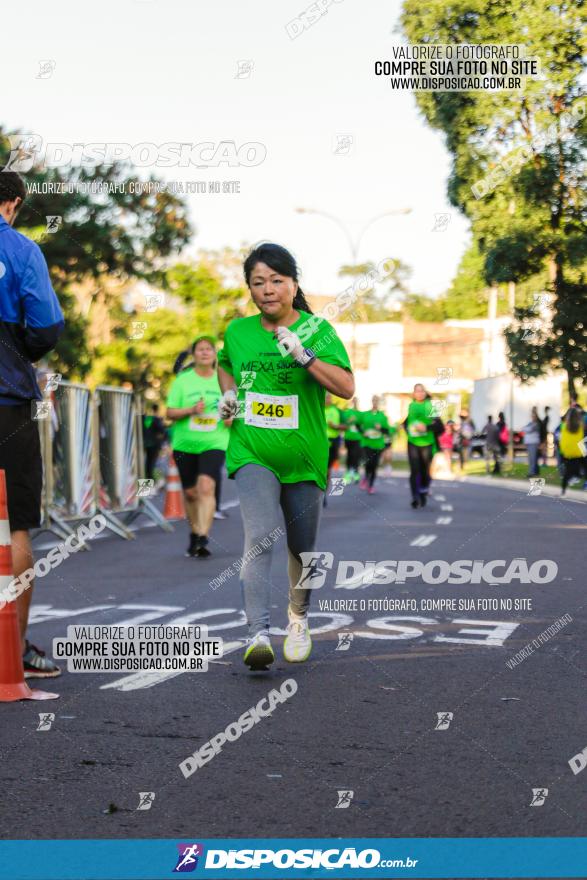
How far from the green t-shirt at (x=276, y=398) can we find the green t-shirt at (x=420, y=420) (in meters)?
13.6

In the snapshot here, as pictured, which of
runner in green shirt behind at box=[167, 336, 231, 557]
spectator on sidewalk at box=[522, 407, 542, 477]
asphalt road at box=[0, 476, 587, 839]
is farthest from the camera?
spectator on sidewalk at box=[522, 407, 542, 477]

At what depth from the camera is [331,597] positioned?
910 centimetres

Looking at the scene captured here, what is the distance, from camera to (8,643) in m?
5.52

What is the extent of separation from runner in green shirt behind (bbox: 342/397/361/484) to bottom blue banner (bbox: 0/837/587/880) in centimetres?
2211

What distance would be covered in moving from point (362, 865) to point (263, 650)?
257 centimetres

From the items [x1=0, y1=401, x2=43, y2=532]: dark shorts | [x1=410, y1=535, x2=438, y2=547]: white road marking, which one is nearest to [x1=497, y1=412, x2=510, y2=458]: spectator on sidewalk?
[x1=410, y1=535, x2=438, y2=547]: white road marking

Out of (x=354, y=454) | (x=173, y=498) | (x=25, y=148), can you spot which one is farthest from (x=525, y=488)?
(x=173, y=498)

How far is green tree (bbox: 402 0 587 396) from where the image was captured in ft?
103

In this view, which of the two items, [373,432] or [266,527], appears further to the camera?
[373,432]

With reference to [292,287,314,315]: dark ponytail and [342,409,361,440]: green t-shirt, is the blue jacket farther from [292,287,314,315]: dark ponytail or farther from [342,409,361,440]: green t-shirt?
[342,409,361,440]: green t-shirt

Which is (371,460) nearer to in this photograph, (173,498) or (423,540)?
(173,498)

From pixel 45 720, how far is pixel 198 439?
22.8 ft

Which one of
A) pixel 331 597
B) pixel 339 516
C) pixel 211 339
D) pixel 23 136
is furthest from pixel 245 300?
pixel 331 597

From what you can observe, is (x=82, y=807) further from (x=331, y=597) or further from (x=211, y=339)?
(x=211, y=339)
